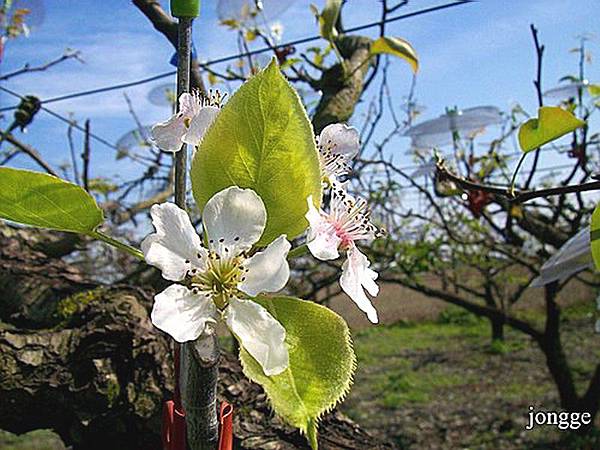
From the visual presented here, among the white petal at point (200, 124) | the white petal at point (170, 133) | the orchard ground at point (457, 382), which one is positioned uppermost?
the orchard ground at point (457, 382)

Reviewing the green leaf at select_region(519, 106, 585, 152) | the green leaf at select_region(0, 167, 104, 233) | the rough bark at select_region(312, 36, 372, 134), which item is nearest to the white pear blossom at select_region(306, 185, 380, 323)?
the green leaf at select_region(0, 167, 104, 233)

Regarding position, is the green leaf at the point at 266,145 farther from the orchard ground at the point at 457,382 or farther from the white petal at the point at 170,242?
the orchard ground at the point at 457,382

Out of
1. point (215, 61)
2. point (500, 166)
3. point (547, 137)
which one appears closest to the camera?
point (547, 137)

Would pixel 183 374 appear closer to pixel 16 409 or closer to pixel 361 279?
pixel 361 279

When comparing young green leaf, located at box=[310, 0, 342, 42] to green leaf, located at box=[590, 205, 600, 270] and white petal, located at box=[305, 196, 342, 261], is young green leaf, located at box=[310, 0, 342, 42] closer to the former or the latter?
green leaf, located at box=[590, 205, 600, 270]

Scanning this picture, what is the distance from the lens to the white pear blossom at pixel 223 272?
0.29 m

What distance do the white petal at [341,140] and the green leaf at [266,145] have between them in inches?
3.6

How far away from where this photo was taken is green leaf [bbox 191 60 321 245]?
329mm

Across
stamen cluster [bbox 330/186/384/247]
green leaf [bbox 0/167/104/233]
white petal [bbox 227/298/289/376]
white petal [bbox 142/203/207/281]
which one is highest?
stamen cluster [bbox 330/186/384/247]

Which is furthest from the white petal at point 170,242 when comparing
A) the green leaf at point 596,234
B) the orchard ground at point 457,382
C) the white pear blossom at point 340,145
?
the orchard ground at point 457,382

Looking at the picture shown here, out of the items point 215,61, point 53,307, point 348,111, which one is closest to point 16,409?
point 53,307

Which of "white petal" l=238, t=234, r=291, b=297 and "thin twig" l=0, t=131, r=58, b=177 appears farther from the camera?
"thin twig" l=0, t=131, r=58, b=177

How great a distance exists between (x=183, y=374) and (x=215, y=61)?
4.59ft

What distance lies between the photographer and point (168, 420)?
14.1 inches
